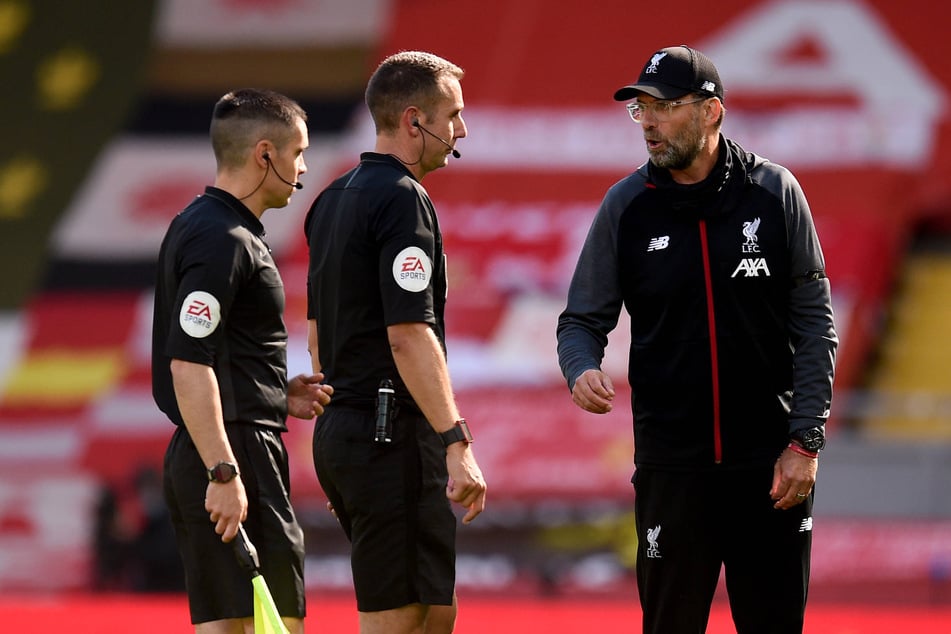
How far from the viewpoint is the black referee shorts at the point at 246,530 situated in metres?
3.86

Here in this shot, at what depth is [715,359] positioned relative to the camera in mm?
3904

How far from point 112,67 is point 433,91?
1150 centimetres

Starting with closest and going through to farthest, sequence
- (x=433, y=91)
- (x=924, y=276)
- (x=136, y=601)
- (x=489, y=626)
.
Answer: (x=433, y=91), (x=489, y=626), (x=136, y=601), (x=924, y=276)

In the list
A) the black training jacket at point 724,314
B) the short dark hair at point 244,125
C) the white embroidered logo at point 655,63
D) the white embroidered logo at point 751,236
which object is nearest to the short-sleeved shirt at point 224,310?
the short dark hair at point 244,125

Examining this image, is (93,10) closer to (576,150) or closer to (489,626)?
(576,150)

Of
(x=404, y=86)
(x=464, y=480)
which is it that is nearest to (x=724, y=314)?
(x=464, y=480)

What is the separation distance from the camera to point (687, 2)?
567 inches

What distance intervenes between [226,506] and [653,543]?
1.10 m

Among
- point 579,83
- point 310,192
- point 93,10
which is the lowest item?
point 310,192

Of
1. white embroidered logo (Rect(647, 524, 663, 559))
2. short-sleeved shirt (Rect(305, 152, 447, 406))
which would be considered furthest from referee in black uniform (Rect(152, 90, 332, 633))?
white embroidered logo (Rect(647, 524, 663, 559))

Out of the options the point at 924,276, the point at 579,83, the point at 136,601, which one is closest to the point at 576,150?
the point at 579,83

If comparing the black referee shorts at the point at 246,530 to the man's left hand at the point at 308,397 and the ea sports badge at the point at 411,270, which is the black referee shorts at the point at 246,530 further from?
the ea sports badge at the point at 411,270

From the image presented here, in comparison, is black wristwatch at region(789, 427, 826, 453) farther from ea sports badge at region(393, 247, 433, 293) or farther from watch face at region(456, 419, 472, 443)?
ea sports badge at region(393, 247, 433, 293)

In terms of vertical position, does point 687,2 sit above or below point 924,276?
above
